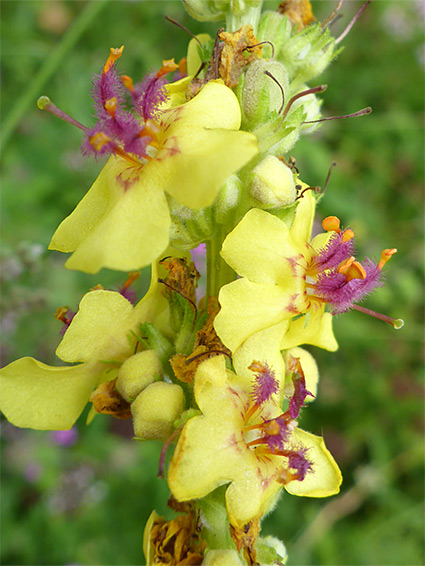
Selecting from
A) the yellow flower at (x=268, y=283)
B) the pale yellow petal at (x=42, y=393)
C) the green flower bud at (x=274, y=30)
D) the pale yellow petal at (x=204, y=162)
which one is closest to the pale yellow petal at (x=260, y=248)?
the yellow flower at (x=268, y=283)

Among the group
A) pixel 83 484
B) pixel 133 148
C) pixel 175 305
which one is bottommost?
pixel 83 484

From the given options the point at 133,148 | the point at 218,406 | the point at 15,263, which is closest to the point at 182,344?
the point at 218,406

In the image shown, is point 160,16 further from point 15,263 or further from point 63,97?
point 15,263

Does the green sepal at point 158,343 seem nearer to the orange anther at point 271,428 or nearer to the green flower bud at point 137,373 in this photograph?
the green flower bud at point 137,373

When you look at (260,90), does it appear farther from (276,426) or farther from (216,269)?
(276,426)

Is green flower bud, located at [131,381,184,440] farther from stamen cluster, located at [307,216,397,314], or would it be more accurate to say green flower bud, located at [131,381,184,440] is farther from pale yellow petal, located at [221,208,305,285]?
stamen cluster, located at [307,216,397,314]

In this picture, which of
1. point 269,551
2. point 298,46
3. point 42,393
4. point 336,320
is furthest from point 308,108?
point 336,320
